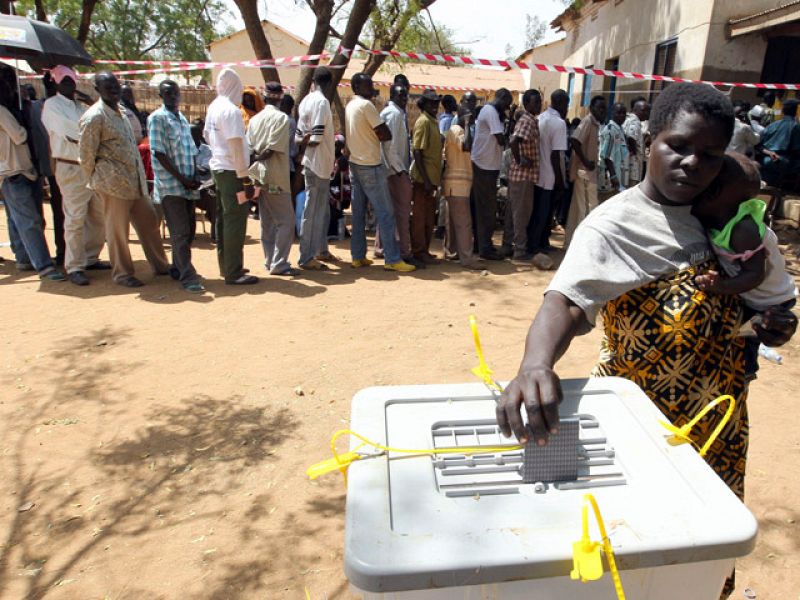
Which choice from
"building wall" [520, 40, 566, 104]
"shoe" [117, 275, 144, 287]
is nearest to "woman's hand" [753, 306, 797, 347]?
"shoe" [117, 275, 144, 287]

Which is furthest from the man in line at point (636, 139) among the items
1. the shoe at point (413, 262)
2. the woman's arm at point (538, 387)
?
the woman's arm at point (538, 387)

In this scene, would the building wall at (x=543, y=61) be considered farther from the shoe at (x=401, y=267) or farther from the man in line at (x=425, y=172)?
the shoe at (x=401, y=267)

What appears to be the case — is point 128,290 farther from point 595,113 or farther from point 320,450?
point 595,113

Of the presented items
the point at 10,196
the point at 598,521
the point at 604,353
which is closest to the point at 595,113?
the point at 604,353

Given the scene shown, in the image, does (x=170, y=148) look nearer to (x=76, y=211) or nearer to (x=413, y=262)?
(x=76, y=211)

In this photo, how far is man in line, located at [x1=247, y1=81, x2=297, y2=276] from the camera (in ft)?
18.0

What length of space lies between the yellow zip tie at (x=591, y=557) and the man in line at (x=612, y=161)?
267 inches

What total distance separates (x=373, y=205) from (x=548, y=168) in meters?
2.08

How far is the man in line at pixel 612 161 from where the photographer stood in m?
7.03

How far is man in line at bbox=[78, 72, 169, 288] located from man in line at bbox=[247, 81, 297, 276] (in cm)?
103

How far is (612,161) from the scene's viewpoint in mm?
7074

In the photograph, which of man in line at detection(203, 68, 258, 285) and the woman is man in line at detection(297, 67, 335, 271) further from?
the woman

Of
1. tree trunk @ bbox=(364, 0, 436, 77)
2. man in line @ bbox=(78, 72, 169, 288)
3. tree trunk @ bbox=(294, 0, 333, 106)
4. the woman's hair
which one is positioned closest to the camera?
the woman's hair

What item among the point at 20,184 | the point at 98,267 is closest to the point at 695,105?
the point at 20,184
